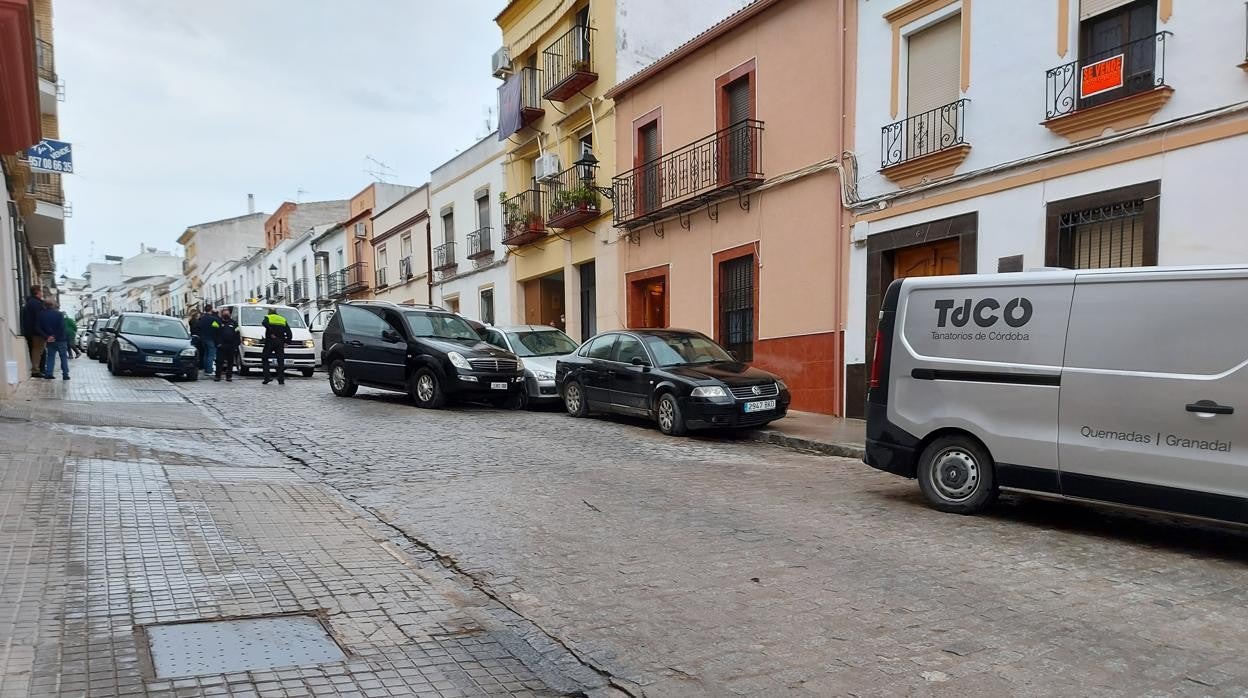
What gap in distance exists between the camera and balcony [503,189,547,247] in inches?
838

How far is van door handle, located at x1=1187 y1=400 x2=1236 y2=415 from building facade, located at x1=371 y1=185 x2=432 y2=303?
26100mm

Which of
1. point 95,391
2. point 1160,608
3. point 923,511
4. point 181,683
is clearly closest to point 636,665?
point 181,683

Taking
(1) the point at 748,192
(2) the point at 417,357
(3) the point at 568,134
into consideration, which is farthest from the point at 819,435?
(3) the point at 568,134

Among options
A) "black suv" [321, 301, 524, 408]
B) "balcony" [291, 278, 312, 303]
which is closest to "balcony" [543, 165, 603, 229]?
"black suv" [321, 301, 524, 408]

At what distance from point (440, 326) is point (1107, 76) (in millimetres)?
10456

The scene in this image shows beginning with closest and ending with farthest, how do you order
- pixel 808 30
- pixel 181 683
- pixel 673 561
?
pixel 181 683 < pixel 673 561 < pixel 808 30

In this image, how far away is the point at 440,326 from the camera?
1391 cm

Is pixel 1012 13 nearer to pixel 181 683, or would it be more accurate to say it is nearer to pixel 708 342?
pixel 708 342

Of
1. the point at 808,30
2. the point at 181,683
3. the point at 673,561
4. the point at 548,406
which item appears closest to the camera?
the point at 181,683

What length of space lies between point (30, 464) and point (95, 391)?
862 cm

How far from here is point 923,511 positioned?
641 centimetres

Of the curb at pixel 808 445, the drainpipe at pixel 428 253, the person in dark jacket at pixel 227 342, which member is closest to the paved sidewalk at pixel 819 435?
the curb at pixel 808 445

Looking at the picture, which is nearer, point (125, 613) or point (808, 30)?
point (125, 613)

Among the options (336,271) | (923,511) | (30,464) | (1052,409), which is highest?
(336,271)
